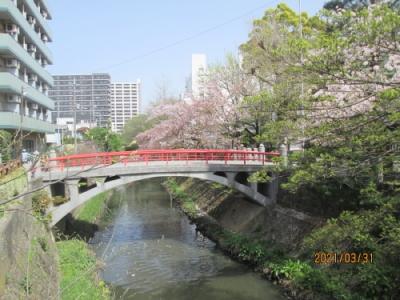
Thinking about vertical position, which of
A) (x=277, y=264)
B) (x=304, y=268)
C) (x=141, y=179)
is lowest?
(x=277, y=264)

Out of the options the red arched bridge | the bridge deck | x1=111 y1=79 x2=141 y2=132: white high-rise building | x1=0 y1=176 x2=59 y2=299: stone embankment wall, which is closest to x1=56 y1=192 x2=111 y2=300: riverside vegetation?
x1=0 y1=176 x2=59 y2=299: stone embankment wall

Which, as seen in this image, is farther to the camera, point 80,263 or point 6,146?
point 80,263

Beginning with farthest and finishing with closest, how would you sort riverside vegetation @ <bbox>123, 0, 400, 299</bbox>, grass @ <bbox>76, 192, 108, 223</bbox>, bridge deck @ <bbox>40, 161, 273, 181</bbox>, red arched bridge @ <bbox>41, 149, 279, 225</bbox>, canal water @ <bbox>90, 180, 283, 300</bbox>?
1. grass @ <bbox>76, 192, 108, 223</bbox>
2. bridge deck @ <bbox>40, 161, 273, 181</bbox>
3. red arched bridge @ <bbox>41, 149, 279, 225</bbox>
4. canal water @ <bbox>90, 180, 283, 300</bbox>
5. riverside vegetation @ <bbox>123, 0, 400, 299</bbox>

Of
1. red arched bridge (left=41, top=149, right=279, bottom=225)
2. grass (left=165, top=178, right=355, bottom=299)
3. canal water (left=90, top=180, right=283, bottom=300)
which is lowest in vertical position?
canal water (left=90, top=180, right=283, bottom=300)

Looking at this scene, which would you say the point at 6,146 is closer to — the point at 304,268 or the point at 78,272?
the point at 78,272

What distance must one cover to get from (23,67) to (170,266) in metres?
20.0

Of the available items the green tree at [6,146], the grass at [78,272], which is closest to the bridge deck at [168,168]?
the grass at [78,272]

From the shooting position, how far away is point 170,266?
654 inches

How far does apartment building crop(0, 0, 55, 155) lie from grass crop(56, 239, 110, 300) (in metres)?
5.98

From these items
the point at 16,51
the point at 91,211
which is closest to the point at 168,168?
the point at 91,211

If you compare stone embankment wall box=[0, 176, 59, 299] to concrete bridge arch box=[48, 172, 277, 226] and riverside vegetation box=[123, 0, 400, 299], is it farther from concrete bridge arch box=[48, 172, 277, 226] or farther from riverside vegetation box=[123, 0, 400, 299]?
riverside vegetation box=[123, 0, 400, 299]

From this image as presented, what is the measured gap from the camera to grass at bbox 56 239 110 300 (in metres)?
11.0

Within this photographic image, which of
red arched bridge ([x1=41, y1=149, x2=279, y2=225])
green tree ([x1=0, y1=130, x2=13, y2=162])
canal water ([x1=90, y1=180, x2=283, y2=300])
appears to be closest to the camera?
green tree ([x1=0, y1=130, x2=13, y2=162])

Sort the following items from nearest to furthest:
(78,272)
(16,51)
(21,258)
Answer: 1. (21,258)
2. (78,272)
3. (16,51)
